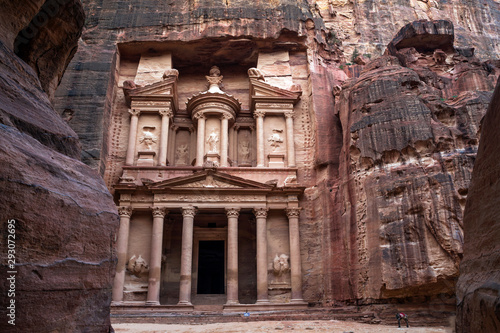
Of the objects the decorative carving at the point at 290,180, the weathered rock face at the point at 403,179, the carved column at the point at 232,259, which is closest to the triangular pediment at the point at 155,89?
the carved column at the point at 232,259

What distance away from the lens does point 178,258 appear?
1967 centimetres

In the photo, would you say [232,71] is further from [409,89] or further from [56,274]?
[56,274]

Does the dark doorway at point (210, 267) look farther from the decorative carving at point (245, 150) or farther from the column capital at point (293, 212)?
the decorative carving at point (245, 150)

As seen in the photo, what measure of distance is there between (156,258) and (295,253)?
6470 mm

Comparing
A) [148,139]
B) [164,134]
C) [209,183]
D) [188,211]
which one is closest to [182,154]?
[164,134]

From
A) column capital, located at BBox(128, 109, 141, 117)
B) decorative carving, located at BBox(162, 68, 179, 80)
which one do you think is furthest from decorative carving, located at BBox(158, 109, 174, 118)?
decorative carving, located at BBox(162, 68, 179, 80)

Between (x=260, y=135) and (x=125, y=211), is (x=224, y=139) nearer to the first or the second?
(x=260, y=135)

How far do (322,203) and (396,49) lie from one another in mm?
9927

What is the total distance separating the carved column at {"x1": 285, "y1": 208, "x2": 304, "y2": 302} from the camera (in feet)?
58.4

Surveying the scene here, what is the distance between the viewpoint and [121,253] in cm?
1794

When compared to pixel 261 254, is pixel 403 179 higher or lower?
higher

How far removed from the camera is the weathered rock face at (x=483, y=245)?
2756mm

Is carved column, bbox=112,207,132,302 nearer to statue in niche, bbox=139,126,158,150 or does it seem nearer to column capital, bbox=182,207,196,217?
column capital, bbox=182,207,196,217

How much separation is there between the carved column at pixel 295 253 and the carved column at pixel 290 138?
2846mm
